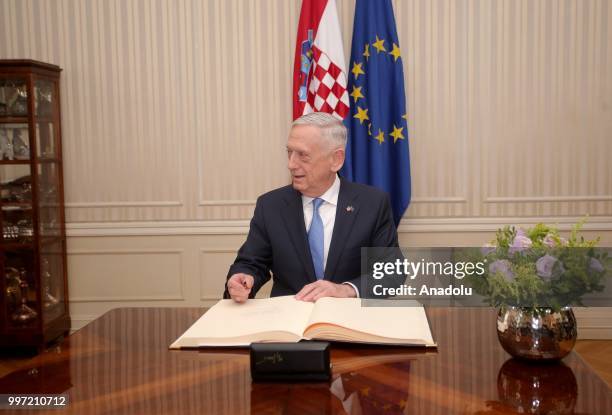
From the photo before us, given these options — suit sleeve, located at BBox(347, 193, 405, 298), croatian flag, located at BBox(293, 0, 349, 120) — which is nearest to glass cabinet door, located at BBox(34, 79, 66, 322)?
croatian flag, located at BBox(293, 0, 349, 120)

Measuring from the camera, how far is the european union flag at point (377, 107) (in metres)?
4.23

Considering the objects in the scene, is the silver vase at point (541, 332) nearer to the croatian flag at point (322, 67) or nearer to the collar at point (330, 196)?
the collar at point (330, 196)

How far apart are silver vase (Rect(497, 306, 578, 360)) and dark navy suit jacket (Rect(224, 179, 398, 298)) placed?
1.08m

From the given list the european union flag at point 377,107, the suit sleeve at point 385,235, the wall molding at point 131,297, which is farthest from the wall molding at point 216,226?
the suit sleeve at point 385,235

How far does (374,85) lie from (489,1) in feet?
3.23

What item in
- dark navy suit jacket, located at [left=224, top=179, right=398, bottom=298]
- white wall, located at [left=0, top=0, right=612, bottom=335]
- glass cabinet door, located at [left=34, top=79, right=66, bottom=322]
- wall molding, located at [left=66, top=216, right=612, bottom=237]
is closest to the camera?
dark navy suit jacket, located at [left=224, top=179, right=398, bottom=298]

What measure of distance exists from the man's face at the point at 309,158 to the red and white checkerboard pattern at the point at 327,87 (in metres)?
1.64

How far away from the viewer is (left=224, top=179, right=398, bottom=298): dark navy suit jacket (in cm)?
249

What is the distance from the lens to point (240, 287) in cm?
197

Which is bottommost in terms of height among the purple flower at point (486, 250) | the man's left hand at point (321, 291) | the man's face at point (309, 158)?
the man's left hand at point (321, 291)

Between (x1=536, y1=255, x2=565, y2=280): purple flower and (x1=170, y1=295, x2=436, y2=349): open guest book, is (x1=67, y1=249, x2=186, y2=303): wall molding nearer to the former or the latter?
(x1=170, y1=295, x2=436, y2=349): open guest book

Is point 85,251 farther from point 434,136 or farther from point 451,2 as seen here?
point 451,2

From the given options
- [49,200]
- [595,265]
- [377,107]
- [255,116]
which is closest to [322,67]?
[377,107]

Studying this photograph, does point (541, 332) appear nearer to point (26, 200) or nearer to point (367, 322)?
point (367, 322)
